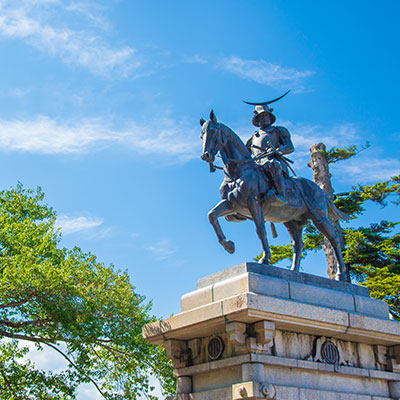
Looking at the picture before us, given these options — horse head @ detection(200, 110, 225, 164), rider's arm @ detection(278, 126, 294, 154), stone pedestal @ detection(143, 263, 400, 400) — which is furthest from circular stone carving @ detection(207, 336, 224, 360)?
rider's arm @ detection(278, 126, 294, 154)

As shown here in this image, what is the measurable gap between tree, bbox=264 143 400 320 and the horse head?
595 inches

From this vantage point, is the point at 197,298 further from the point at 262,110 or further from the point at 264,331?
the point at 262,110

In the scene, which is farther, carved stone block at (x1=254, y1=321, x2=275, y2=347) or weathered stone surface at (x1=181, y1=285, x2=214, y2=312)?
weathered stone surface at (x1=181, y1=285, x2=214, y2=312)

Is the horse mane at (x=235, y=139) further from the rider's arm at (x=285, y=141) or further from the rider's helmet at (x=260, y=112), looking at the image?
the rider's helmet at (x=260, y=112)

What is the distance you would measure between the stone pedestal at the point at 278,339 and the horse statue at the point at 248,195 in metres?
0.91

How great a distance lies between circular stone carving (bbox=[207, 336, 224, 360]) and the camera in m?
7.59

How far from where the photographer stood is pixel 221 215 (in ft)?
29.3

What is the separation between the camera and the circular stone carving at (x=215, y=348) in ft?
24.9

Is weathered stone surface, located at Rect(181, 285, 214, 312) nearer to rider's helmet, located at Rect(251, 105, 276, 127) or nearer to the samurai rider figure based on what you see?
the samurai rider figure

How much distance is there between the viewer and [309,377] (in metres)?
7.52

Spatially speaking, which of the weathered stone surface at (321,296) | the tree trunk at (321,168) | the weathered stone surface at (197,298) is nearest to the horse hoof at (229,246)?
the weathered stone surface at (197,298)

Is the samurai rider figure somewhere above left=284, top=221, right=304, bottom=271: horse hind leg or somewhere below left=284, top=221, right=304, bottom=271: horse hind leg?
above

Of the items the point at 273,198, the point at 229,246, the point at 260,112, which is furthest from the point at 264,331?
the point at 260,112

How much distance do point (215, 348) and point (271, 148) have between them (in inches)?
151
